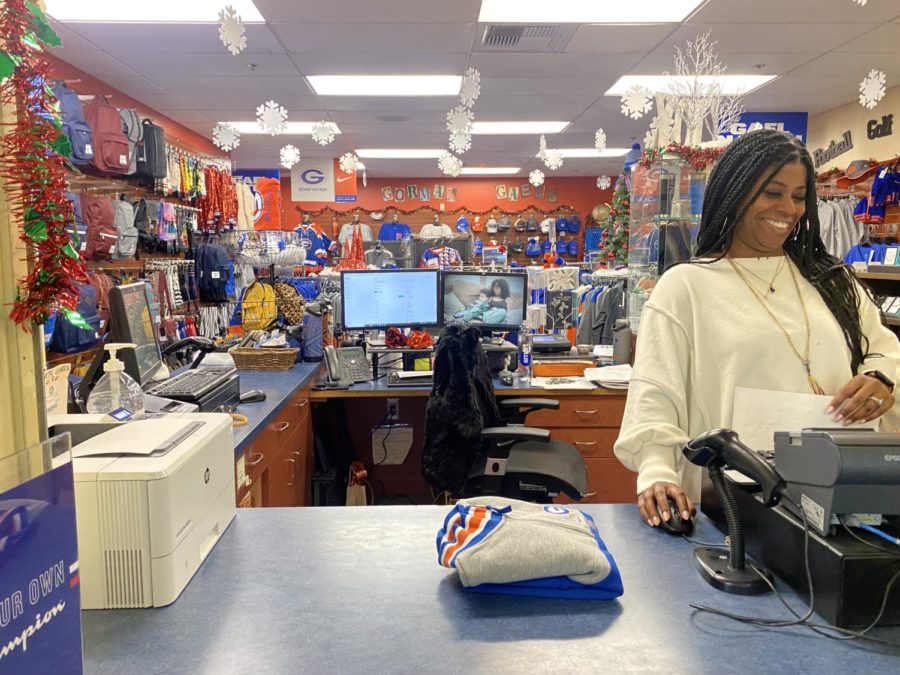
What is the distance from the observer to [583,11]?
15.0ft

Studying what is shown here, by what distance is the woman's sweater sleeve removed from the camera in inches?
54.7

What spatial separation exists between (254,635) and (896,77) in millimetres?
7646

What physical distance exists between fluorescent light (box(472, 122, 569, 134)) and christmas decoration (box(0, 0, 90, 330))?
25.5ft

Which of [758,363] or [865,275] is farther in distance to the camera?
[865,275]

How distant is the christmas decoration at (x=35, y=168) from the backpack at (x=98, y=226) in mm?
4458

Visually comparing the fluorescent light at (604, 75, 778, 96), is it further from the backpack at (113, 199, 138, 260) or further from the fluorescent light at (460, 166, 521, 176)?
the fluorescent light at (460, 166, 521, 176)

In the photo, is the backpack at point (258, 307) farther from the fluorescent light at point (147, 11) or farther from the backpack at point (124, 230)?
the fluorescent light at point (147, 11)

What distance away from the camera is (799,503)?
1.05 meters

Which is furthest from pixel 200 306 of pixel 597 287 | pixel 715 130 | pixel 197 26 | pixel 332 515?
pixel 332 515

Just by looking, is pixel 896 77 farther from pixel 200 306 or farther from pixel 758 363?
pixel 200 306

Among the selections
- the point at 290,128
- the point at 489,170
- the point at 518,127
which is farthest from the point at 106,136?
the point at 489,170

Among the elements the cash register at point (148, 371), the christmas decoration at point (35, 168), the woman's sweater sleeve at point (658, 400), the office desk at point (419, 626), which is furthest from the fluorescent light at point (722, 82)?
the christmas decoration at point (35, 168)

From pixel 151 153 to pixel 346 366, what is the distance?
334cm

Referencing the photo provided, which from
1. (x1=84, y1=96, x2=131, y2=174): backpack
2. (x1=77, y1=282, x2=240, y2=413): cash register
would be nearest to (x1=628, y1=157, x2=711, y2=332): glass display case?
(x1=77, y1=282, x2=240, y2=413): cash register
